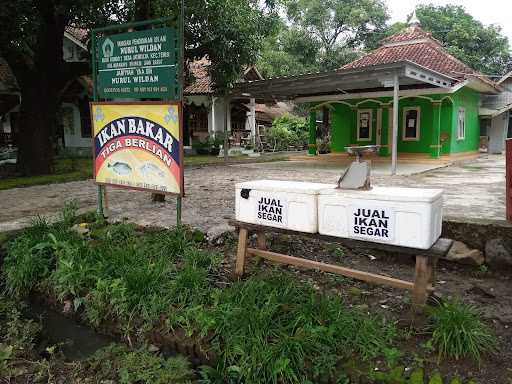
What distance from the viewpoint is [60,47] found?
1151 cm

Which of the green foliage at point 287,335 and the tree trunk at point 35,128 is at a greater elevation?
the tree trunk at point 35,128

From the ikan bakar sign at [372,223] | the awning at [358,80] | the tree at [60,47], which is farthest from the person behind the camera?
the awning at [358,80]

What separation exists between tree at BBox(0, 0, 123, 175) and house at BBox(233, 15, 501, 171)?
17.4ft

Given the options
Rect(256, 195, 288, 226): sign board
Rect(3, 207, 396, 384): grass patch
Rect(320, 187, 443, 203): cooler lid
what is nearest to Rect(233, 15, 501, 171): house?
Rect(3, 207, 396, 384): grass patch

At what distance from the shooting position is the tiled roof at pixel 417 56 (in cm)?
1565

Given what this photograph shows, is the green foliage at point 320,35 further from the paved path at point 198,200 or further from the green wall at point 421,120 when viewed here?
the paved path at point 198,200

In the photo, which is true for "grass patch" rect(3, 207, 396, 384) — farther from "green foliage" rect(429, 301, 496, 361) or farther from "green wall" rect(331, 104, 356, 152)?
"green wall" rect(331, 104, 356, 152)

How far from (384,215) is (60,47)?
11146mm

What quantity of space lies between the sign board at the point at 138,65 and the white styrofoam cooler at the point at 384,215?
2.71 m

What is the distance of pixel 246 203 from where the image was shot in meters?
3.74

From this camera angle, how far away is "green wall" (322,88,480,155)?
52.0 feet

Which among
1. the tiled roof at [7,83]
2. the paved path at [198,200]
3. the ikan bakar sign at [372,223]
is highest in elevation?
the tiled roof at [7,83]

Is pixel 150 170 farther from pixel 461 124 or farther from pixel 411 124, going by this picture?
pixel 461 124

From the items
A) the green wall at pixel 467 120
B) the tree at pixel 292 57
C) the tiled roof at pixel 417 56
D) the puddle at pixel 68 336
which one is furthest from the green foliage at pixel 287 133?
the puddle at pixel 68 336
